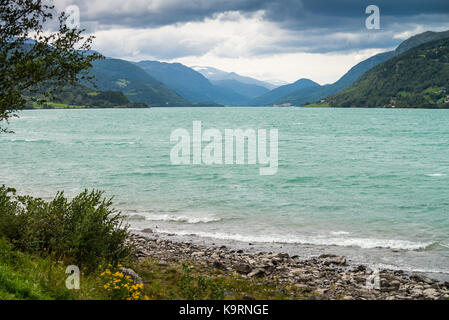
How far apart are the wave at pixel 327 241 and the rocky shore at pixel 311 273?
2563 mm

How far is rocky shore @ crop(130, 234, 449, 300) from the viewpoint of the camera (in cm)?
1432

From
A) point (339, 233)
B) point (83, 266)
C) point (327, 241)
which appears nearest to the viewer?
point (83, 266)

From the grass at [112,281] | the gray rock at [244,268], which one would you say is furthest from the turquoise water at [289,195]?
the grass at [112,281]

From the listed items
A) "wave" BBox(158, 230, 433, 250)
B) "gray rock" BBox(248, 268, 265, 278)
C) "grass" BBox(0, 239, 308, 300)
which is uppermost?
"grass" BBox(0, 239, 308, 300)

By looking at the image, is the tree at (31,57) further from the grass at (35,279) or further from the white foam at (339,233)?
the white foam at (339,233)

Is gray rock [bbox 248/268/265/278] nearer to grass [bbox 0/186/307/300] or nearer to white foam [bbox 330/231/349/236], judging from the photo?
grass [bbox 0/186/307/300]

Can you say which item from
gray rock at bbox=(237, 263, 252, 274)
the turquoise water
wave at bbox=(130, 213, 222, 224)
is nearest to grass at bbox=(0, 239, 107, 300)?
gray rock at bbox=(237, 263, 252, 274)

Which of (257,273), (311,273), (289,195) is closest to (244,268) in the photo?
(257,273)

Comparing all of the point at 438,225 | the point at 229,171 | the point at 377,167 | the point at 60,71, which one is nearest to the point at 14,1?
the point at 60,71

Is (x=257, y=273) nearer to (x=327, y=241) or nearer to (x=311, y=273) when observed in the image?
(x=311, y=273)

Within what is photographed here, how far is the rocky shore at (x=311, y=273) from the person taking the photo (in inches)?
564

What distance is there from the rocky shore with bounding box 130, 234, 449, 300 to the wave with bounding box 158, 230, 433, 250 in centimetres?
256

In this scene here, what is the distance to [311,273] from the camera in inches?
643

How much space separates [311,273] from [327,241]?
20.0 ft
